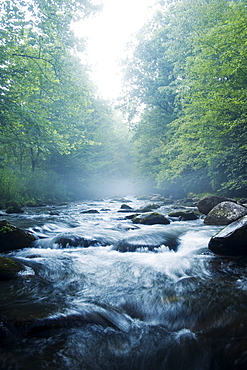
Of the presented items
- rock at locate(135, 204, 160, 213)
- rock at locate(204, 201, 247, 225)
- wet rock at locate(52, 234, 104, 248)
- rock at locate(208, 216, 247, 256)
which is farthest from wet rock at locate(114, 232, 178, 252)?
rock at locate(135, 204, 160, 213)

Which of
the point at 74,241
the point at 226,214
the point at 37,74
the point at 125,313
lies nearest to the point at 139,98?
the point at 37,74

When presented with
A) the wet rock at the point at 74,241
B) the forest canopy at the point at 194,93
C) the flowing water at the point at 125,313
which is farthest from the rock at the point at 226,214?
the wet rock at the point at 74,241

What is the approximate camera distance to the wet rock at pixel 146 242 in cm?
443

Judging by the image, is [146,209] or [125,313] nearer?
[125,313]

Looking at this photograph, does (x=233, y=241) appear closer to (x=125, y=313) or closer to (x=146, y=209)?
(x=125, y=313)

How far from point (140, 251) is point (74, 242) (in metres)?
1.38

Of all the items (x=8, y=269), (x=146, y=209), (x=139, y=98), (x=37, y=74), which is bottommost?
(x=146, y=209)

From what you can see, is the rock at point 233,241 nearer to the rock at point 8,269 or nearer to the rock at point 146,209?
the rock at point 8,269

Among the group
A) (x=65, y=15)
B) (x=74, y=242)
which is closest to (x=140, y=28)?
(x=65, y=15)

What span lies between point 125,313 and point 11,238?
297 centimetres

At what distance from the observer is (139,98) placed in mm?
21203

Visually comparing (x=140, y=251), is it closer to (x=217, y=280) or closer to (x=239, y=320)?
(x=217, y=280)

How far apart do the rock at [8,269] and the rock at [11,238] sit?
4.06ft

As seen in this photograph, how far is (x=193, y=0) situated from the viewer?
16125 millimetres
